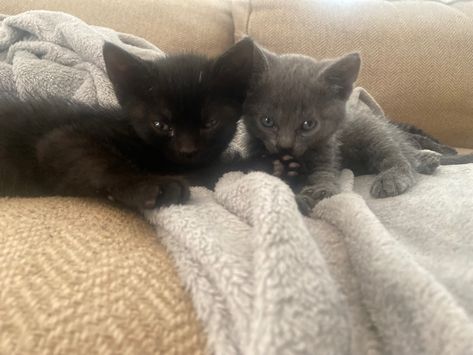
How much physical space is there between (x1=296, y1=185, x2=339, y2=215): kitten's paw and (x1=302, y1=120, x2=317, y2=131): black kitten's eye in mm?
211

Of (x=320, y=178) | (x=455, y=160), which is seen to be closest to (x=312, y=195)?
(x=320, y=178)

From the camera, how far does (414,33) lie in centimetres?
193

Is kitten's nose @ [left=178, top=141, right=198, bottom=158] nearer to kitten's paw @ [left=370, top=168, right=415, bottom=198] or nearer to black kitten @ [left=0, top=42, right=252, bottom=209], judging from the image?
black kitten @ [left=0, top=42, right=252, bottom=209]

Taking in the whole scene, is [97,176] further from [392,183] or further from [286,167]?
[392,183]

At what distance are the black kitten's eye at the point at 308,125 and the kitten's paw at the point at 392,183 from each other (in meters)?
0.23

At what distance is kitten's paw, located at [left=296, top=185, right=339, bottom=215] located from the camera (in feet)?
2.62

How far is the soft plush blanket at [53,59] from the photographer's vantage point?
1193 millimetres

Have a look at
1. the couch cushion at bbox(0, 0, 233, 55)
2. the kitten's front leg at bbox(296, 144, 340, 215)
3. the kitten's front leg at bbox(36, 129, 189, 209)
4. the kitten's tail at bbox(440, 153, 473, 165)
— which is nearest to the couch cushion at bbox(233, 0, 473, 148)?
the couch cushion at bbox(0, 0, 233, 55)

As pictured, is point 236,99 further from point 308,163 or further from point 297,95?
point 308,163

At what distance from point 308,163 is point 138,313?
31.5 inches

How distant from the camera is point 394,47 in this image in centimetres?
189

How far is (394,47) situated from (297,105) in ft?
3.44

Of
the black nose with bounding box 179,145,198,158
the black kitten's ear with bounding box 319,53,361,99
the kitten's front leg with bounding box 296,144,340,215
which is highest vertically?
the black kitten's ear with bounding box 319,53,361,99

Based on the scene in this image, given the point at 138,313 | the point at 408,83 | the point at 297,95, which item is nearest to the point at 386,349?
the point at 138,313
